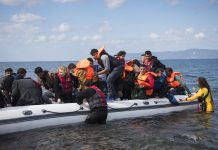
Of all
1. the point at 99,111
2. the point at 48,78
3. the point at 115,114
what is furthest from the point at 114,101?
the point at 48,78

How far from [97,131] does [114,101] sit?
159cm

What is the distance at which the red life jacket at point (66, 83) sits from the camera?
9414mm

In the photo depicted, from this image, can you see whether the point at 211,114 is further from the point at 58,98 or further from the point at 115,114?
the point at 58,98

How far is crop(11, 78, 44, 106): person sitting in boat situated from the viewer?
8.58m

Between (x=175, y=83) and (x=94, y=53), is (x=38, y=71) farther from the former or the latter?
(x=175, y=83)

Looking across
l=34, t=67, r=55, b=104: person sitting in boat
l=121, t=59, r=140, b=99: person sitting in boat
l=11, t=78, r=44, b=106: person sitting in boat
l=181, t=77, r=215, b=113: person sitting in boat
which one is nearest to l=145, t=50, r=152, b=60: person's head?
l=121, t=59, r=140, b=99: person sitting in boat

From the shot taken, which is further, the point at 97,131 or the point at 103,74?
the point at 103,74

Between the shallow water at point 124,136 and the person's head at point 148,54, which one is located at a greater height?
the person's head at point 148,54

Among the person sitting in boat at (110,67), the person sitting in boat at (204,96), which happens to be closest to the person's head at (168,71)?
the person sitting in boat at (204,96)

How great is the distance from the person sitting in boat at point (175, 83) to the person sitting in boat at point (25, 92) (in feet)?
16.7

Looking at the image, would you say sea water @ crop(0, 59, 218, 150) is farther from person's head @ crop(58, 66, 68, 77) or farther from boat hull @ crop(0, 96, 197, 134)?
person's head @ crop(58, 66, 68, 77)

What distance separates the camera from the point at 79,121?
30.4 feet

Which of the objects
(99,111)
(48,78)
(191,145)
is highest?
(48,78)

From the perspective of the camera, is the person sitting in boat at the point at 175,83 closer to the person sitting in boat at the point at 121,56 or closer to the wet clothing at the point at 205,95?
the wet clothing at the point at 205,95
